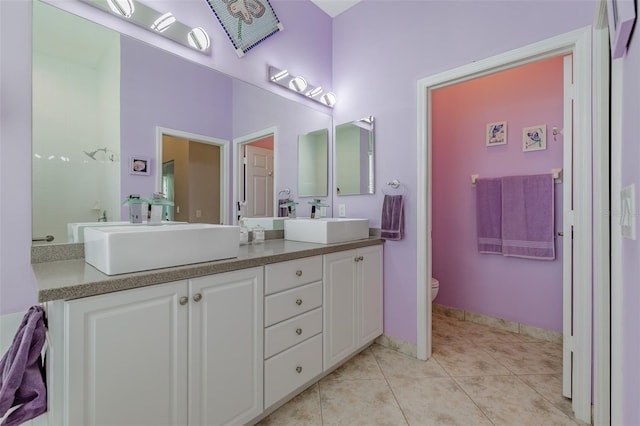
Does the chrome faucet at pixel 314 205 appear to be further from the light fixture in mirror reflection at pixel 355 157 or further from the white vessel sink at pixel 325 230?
the white vessel sink at pixel 325 230

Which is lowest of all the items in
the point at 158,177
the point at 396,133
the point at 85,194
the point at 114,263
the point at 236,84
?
the point at 114,263

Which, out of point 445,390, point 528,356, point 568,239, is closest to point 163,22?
point 568,239

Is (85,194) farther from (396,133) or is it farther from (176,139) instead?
(396,133)

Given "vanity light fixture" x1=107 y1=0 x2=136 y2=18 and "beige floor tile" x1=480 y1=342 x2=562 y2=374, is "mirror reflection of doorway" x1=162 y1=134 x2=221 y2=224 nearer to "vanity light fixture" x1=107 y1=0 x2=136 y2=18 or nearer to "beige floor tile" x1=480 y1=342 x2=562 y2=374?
"vanity light fixture" x1=107 y1=0 x2=136 y2=18

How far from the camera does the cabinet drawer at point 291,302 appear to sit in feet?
4.73

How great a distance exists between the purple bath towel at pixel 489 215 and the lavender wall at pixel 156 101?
90.9 inches

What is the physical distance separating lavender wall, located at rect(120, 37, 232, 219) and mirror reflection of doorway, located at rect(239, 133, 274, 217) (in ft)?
0.83

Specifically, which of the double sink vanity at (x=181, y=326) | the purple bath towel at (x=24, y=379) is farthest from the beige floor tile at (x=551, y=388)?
the purple bath towel at (x=24, y=379)

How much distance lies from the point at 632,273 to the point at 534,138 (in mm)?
2078

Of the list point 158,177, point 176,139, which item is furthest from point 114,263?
point 176,139

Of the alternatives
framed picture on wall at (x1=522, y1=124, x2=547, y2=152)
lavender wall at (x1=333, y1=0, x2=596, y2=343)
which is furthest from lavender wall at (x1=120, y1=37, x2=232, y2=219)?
framed picture on wall at (x1=522, y1=124, x2=547, y2=152)

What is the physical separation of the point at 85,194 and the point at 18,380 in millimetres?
786

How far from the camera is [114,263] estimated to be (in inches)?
38.9

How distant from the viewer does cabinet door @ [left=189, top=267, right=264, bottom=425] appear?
1167mm
